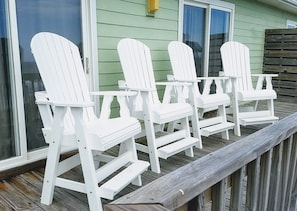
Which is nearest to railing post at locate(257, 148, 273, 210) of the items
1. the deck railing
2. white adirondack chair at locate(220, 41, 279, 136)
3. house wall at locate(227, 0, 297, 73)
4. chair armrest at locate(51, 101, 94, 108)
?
the deck railing

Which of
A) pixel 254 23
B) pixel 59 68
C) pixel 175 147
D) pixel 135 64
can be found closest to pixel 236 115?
pixel 175 147

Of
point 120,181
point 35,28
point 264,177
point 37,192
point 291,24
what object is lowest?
point 37,192

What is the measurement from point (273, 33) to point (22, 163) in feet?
18.8

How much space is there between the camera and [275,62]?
20.3 ft

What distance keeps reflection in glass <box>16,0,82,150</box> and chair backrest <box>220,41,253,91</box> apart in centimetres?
225

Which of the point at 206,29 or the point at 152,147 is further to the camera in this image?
the point at 206,29

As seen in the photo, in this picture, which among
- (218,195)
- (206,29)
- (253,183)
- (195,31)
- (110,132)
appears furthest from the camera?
(206,29)

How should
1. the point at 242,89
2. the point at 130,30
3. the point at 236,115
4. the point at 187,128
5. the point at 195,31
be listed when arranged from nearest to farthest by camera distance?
the point at 187,128 → the point at 130,30 → the point at 236,115 → the point at 242,89 → the point at 195,31

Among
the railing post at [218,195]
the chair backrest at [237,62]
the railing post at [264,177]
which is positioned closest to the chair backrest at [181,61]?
the chair backrest at [237,62]

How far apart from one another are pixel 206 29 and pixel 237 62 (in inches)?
30.7

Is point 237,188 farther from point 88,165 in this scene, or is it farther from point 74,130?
point 74,130

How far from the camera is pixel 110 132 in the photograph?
1.80 m

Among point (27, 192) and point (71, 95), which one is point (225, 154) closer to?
point (71, 95)

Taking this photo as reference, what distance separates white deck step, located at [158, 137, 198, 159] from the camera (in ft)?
8.18
